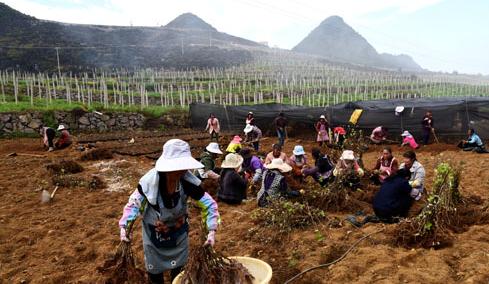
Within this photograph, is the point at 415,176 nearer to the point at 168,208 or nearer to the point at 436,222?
the point at 436,222

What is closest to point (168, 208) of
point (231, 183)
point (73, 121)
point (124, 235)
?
point (124, 235)

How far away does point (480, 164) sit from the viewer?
9.74 metres

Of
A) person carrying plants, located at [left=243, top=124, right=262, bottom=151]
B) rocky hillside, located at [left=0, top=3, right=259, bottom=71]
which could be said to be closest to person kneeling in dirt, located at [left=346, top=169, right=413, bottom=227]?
person carrying plants, located at [left=243, top=124, right=262, bottom=151]

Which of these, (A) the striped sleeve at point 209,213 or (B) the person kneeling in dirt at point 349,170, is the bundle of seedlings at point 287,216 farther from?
(A) the striped sleeve at point 209,213

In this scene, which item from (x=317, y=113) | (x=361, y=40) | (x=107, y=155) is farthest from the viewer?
(x=361, y=40)

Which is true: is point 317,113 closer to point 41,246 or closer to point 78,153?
point 78,153

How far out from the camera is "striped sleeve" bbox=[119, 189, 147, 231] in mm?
3008

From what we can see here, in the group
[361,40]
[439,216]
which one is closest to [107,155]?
[439,216]

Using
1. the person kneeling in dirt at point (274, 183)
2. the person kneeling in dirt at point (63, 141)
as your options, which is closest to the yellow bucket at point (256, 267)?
the person kneeling in dirt at point (274, 183)

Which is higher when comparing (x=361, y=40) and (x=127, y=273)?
(x=361, y=40)

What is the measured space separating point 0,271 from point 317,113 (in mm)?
12688

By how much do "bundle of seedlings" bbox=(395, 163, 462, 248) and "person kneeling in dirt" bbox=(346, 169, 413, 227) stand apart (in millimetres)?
562

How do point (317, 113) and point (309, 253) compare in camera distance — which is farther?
point (317, 113)

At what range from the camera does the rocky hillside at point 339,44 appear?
112 metres
